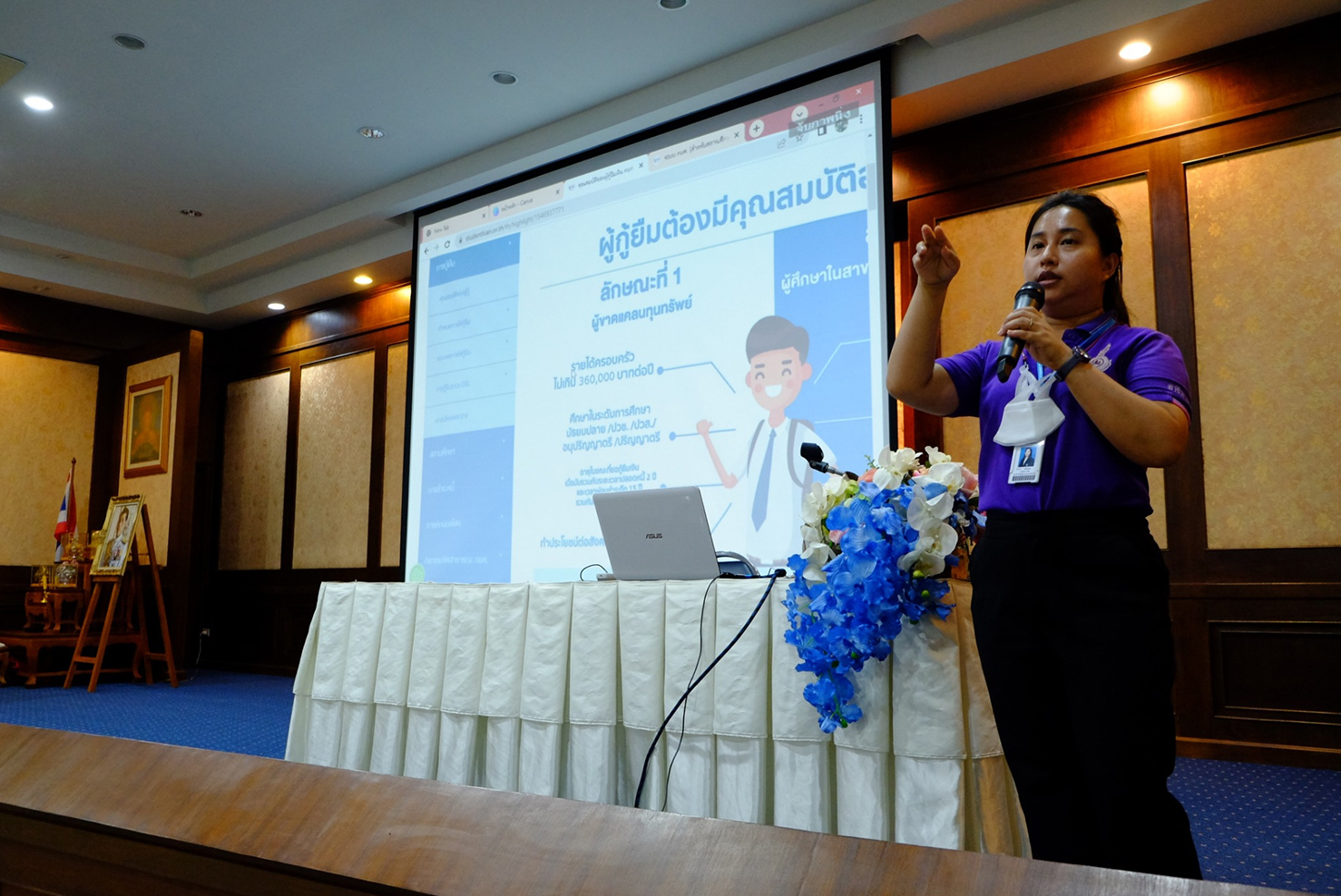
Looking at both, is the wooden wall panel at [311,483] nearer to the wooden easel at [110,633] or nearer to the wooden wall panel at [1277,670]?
the wooden easel at [110,633]

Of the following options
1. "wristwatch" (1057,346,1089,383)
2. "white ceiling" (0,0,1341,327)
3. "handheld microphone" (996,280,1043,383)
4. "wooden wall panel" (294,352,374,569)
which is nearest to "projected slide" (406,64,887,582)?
"white ceiling" (0,0,1341,327)

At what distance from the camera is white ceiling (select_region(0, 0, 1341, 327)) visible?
12.8 feet

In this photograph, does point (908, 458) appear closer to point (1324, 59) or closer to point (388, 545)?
point (1324, 59)

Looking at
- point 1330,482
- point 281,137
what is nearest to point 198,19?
point 281,137

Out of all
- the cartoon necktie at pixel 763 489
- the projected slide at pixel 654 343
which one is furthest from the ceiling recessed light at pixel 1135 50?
the cartoon necktie at pixel 763 489

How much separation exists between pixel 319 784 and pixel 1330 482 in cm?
391

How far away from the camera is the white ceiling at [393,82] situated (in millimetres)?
3900

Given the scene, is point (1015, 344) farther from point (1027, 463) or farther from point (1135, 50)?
point (1135, 50)

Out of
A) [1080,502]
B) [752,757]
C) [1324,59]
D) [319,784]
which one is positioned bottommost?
[752,757]

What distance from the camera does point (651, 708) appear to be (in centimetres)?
210

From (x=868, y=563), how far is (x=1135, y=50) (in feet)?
10.4

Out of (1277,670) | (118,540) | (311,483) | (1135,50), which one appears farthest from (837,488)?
(311,483)

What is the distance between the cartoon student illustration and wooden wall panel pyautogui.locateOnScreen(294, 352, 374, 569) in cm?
351

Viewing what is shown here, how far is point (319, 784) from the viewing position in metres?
0.53
